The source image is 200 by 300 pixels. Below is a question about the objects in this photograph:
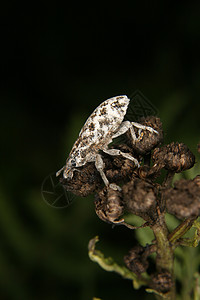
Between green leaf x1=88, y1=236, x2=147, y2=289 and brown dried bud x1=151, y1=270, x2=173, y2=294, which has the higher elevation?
green leaf x1=88, y1=236, x2=147, y2=289

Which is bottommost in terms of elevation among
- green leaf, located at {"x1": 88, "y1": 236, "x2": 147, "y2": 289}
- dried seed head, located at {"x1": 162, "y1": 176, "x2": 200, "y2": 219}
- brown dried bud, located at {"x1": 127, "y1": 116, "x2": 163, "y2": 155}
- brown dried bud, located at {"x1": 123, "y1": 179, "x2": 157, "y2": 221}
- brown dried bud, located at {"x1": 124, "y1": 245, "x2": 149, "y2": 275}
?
brown dried bud, located at {"x1": 124, "y1": 245, "x2": 149, "y2": 275}

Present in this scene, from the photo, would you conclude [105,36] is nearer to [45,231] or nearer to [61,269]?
[45,231]

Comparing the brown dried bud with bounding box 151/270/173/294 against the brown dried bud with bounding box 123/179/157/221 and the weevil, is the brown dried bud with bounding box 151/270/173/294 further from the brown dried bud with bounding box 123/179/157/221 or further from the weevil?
the weevil

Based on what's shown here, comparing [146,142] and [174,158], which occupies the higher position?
[146,142]

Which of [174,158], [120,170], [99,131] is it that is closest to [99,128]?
[99,131]

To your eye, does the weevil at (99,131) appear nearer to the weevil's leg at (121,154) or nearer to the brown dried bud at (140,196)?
the weevil's leg at (121,154)

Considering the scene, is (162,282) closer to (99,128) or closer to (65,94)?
(99,128)

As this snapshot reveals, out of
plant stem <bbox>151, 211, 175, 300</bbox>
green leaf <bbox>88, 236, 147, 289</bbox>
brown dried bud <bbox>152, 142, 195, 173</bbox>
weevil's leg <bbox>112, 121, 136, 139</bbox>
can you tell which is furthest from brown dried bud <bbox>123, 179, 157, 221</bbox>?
weevil's leg <bbox>112, 121, 136, 139</bbox>
